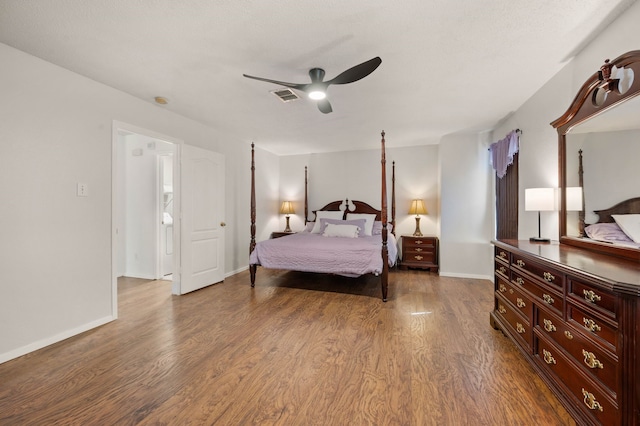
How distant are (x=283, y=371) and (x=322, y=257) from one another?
1761mm

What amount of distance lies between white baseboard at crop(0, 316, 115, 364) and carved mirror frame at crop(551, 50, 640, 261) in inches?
168

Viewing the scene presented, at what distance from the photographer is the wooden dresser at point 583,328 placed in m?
1.12

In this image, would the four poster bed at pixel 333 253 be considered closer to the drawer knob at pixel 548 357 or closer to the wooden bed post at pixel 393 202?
the wooden bed post at pixel 393 202

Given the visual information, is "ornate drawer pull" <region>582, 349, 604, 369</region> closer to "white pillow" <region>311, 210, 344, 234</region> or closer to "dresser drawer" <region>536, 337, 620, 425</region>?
"dresser drawer" <region>536, 337, 620, 425</region>

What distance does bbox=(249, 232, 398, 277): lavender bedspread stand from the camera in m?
3.46

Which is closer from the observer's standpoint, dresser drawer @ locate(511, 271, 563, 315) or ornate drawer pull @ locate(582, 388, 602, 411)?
ornate drawer pull @ locate(582, 388, 602, 411)

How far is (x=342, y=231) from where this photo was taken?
4824 millimetres

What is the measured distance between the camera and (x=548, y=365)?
5.47 ft

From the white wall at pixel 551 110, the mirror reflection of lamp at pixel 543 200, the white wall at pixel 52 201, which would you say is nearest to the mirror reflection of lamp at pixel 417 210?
the white wall at pixel 551 110

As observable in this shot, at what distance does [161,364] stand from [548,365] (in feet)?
8.59

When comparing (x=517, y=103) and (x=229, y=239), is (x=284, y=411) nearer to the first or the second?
(x=229, y=239)

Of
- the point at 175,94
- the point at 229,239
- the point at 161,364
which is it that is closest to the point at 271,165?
the point at 229,239

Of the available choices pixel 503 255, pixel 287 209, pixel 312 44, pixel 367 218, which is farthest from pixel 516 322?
pixel 287 209

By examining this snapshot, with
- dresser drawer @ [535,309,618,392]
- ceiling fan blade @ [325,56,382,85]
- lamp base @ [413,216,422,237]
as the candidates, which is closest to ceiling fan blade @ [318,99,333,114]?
ceiling fan blade @ [325,56,382,85]
